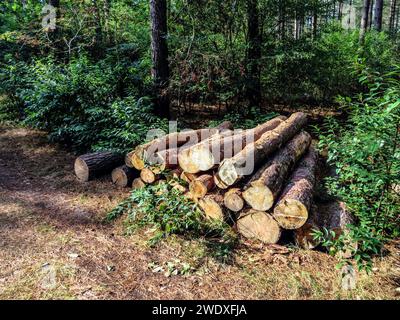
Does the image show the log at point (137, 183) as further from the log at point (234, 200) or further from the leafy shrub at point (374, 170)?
the leafy shrub at point (374, 170)

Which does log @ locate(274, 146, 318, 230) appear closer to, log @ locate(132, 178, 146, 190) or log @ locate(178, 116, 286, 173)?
log @ locate(178, 116, 286, 173)

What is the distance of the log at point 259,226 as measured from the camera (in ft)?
11.3

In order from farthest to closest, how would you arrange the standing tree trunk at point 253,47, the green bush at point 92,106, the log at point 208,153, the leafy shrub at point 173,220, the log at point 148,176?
the standing tree trunk at point 253,47 < the green bush at point 92,106 < the log at point 148,176 < the log at point 208,153 < the leafy shrub at point 173,220

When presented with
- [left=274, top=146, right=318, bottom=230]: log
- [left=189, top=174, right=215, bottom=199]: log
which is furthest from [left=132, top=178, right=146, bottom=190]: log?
[left=274, top=146, right=318, bottom=230]: log

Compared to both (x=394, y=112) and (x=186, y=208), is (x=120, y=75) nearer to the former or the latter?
(x=186, y=208)

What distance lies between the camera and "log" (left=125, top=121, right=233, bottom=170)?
4523mm

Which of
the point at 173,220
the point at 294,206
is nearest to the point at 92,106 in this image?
the point at 173,220

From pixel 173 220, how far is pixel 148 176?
1.10m

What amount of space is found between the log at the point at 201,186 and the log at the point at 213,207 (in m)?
0.08

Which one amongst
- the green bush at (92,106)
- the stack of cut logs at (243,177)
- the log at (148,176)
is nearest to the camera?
the stack of cut logs at (243,177)

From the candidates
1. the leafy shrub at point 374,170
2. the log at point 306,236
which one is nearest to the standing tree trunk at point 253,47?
the leafy shrub at point 374,170
